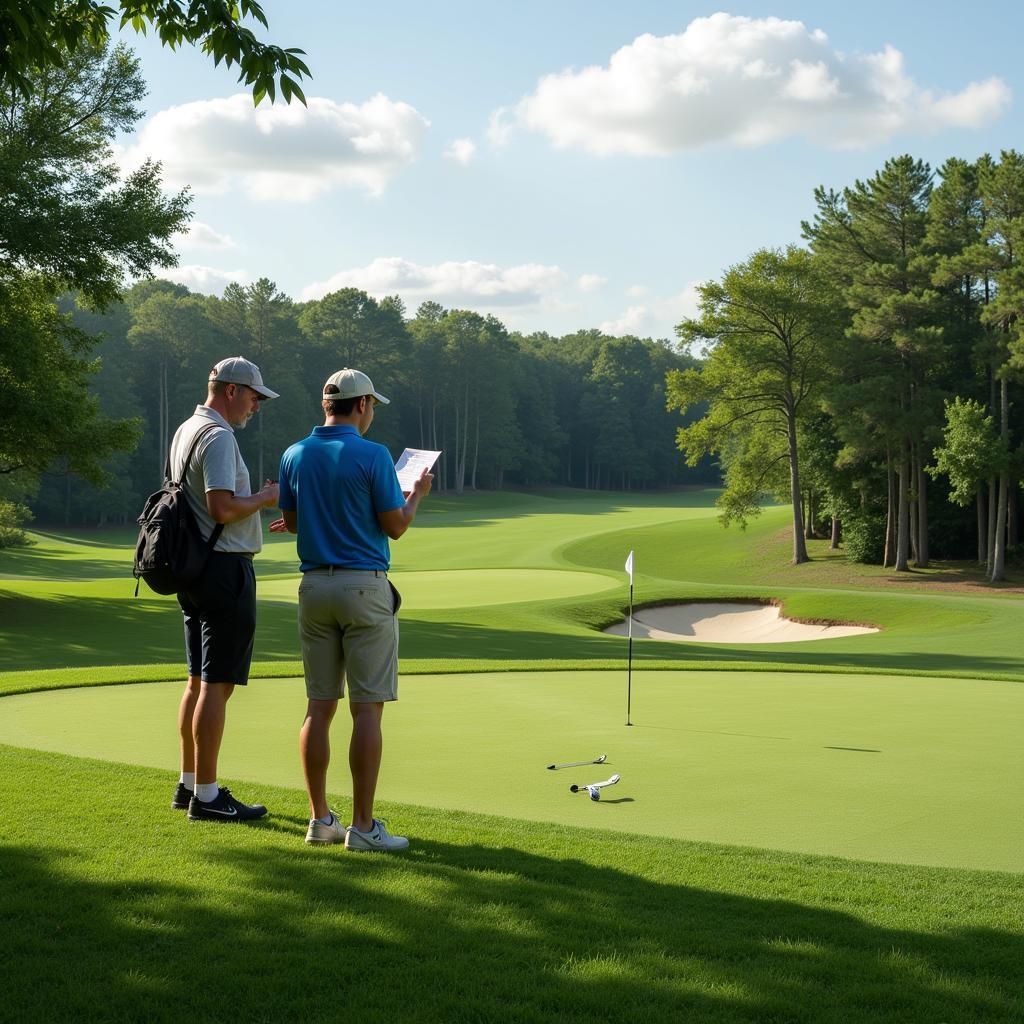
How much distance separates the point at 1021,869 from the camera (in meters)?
5.07

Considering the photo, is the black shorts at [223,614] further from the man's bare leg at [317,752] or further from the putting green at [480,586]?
the putting green at [480,586]

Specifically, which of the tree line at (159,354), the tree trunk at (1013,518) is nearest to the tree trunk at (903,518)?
the tree trunk at (1013,518)

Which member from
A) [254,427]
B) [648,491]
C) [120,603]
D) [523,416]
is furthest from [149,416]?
[120,603]

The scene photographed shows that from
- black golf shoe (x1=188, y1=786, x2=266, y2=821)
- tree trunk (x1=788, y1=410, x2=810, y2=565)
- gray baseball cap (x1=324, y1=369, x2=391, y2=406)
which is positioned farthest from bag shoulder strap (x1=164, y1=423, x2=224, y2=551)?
tree trunk (x1=788, y1=410, x2=810, y2=565)

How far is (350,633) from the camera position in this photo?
5324 mm

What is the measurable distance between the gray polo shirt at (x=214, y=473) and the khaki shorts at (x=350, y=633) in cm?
55

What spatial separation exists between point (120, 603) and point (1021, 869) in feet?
82.2

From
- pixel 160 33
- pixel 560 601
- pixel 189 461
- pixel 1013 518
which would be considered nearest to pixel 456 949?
pixel 189 461

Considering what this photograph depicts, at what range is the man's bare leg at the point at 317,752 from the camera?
5.31 metres

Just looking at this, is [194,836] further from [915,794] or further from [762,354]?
[762,354]

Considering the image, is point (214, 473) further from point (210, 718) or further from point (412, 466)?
point (210, 718)

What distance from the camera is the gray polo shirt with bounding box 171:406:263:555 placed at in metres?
5.59

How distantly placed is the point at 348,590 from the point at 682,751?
3.19 metres

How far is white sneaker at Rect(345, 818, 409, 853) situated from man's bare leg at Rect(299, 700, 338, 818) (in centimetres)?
24
